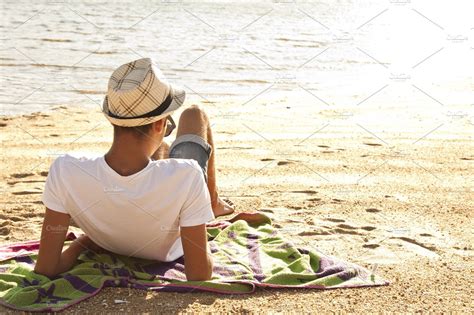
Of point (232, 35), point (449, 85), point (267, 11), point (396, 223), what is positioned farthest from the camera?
point (267, 11)

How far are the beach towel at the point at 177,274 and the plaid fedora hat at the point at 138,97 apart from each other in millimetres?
653

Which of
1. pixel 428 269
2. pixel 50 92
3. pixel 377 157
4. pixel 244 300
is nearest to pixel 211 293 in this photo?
pixel 244 300

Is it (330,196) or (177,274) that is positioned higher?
(177,274)

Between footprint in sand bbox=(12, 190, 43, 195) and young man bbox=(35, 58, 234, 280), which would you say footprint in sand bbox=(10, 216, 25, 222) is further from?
young man bbox=(35, 58, 234, 280)

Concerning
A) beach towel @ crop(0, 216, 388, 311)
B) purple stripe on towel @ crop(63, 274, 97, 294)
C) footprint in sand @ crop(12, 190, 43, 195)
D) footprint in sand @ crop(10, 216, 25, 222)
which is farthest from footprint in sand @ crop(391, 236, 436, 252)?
footprint in sand @ crop(12, 190, 43, 195)

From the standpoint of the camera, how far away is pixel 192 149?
11.0 feet

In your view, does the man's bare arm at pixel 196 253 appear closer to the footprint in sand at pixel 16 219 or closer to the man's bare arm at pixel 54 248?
the man's bare arm at pixel 54 248

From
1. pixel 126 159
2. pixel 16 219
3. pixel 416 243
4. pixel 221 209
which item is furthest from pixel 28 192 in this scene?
pixel 416 243

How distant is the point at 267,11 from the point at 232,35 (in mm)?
3382

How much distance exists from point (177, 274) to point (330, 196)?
67.0 inches

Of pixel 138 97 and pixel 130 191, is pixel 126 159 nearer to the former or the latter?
pixel 130 191

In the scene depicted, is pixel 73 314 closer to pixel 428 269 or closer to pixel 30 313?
pixel 30 313

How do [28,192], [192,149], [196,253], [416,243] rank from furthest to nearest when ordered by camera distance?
[28,192]
[416,243]
[192,149]
[196,253]

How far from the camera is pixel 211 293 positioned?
2955 mm
